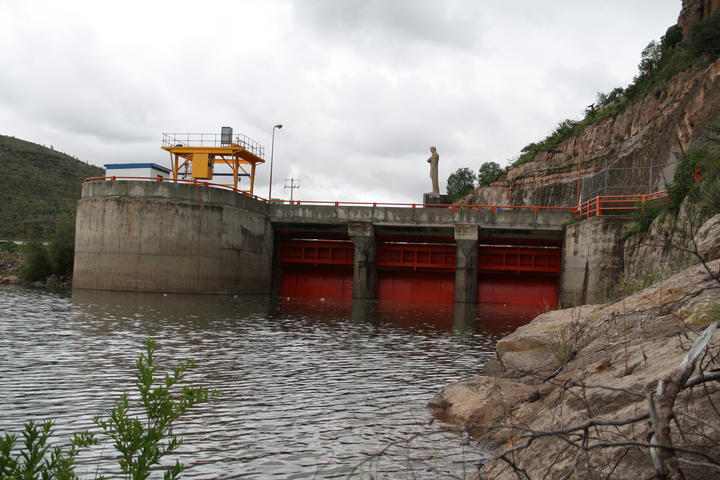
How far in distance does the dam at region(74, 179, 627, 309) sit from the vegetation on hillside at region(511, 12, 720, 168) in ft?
48.8

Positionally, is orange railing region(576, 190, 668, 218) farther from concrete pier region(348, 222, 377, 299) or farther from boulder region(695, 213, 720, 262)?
boulder region(695, 213, 720, 262)

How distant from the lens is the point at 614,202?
86.3 ft

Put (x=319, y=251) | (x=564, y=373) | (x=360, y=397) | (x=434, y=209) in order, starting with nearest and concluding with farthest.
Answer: (x=564, y=373), (x=360, y=397), (x=434, y=209), (x=319, y=251)

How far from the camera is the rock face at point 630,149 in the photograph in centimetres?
2848

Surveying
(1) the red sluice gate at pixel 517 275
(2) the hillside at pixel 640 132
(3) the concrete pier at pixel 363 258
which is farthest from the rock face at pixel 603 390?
(1) the red sluice gate at pixel 517 275

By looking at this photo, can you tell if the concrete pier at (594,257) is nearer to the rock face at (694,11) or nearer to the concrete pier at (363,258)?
the concrete pier at (363,258)

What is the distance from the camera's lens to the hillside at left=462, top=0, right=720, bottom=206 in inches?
1141

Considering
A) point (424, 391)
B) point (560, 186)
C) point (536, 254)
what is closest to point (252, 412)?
point (424, 391)

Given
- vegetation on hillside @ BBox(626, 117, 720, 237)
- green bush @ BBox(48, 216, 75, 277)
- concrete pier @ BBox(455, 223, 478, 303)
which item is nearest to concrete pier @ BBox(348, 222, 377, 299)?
concrete pier @ BBox(455, 223, 478, 303)

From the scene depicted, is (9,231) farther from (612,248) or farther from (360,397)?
(360,397)

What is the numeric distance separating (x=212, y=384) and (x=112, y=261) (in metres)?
20.7

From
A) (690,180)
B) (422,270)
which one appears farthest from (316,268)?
(690,180)

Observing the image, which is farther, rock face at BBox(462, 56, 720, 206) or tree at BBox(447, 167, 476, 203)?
tree at BBox(447, 167, 476, 203)

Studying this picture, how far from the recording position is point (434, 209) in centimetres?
2995
